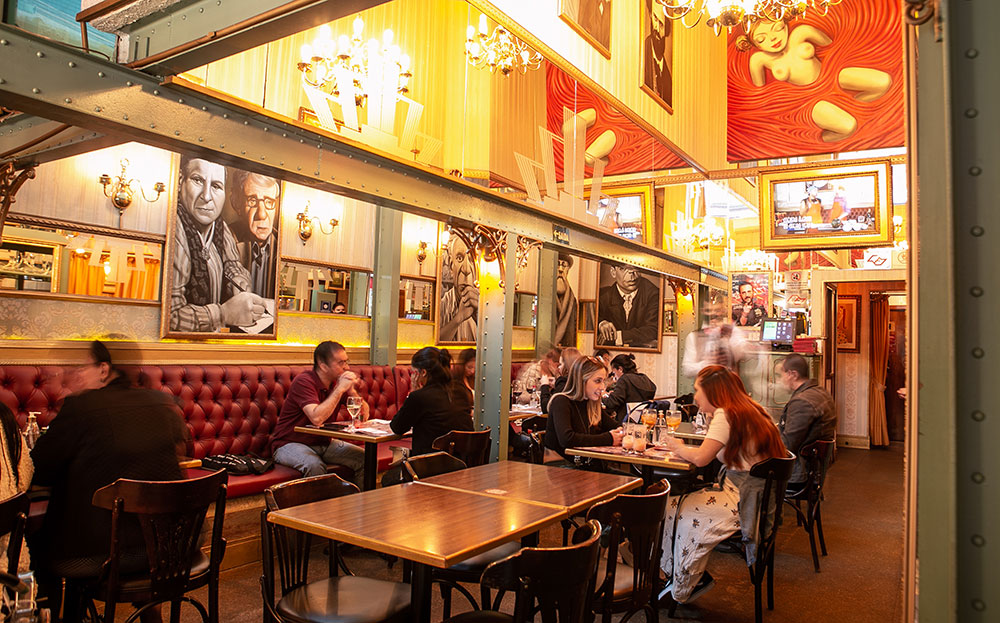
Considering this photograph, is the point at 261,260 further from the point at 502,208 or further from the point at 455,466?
the point at 455,466

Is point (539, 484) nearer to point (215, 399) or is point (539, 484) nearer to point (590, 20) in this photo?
point (215, 399)

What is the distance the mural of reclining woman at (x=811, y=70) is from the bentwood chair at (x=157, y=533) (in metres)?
7.28

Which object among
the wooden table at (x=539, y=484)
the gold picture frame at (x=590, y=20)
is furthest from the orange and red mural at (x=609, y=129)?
the wooden table at (x=539, y=484)

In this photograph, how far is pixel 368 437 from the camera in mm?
4832

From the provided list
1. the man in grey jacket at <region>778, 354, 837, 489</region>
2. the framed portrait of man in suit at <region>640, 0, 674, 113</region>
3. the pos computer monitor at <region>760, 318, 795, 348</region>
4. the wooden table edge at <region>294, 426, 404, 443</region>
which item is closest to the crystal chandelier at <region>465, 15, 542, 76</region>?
the framed portrait of man in suit at <region>640, 0, 674, 113</region>

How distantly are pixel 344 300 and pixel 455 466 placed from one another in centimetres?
411

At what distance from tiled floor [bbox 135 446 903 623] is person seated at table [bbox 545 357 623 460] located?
1.17m

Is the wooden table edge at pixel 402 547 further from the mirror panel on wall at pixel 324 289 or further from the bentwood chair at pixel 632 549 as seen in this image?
the mirror panel on wall at pixel 324 289

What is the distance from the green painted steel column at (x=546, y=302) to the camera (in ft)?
37.5

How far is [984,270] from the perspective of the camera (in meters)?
1.26

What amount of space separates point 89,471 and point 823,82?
7977 mm

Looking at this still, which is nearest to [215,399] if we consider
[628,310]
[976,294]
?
[976,294]

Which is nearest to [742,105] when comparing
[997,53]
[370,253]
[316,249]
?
[370,253]

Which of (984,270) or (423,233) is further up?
(423,233)
